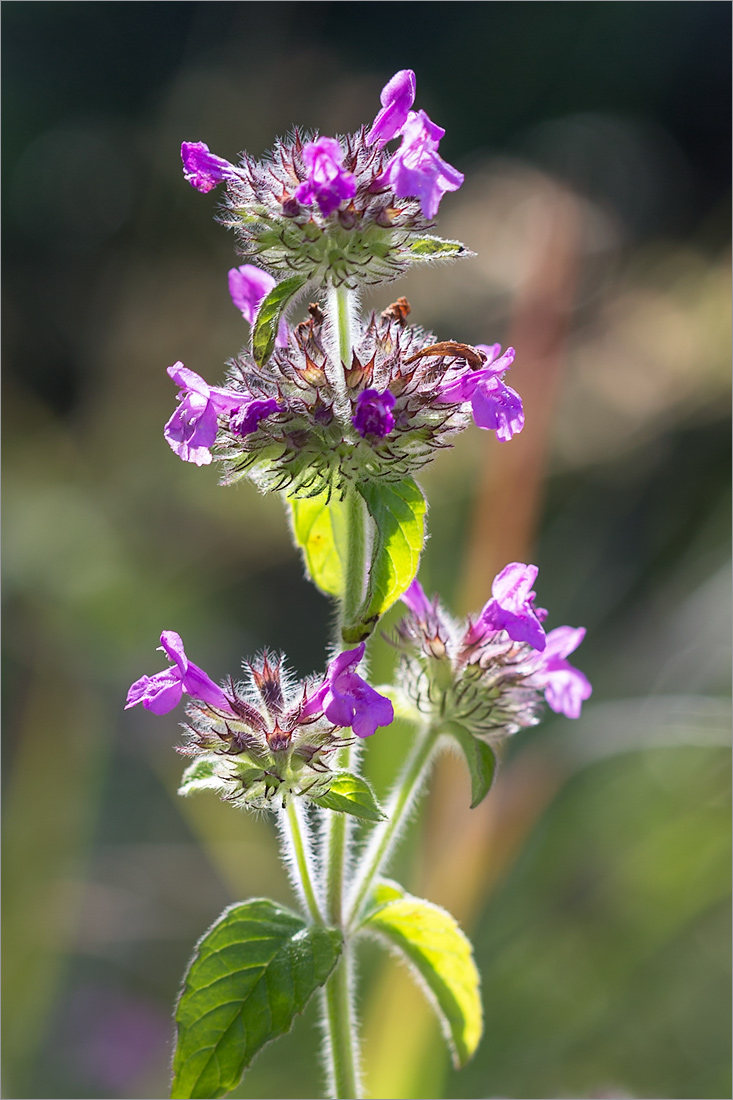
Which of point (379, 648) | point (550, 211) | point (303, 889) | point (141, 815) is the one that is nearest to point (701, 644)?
point (379, 648)

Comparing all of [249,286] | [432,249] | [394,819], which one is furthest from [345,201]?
[394,819]

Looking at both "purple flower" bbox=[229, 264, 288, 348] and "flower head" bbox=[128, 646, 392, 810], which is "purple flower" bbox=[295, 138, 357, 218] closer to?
"purple flower" bbox=[229, 264, 288, 348]

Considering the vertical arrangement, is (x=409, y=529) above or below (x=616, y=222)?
below

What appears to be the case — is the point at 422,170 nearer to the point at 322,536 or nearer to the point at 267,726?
the point at 322,536

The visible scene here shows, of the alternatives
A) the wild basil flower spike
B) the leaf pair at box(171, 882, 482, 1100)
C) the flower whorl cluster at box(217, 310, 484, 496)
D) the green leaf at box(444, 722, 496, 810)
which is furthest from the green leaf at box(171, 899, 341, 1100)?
the flower whorl cluster at box(217, 310, 484, 496)

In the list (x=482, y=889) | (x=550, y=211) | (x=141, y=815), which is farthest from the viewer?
(x=141, y=815)

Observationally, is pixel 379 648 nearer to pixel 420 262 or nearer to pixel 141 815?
pixel 420 262
